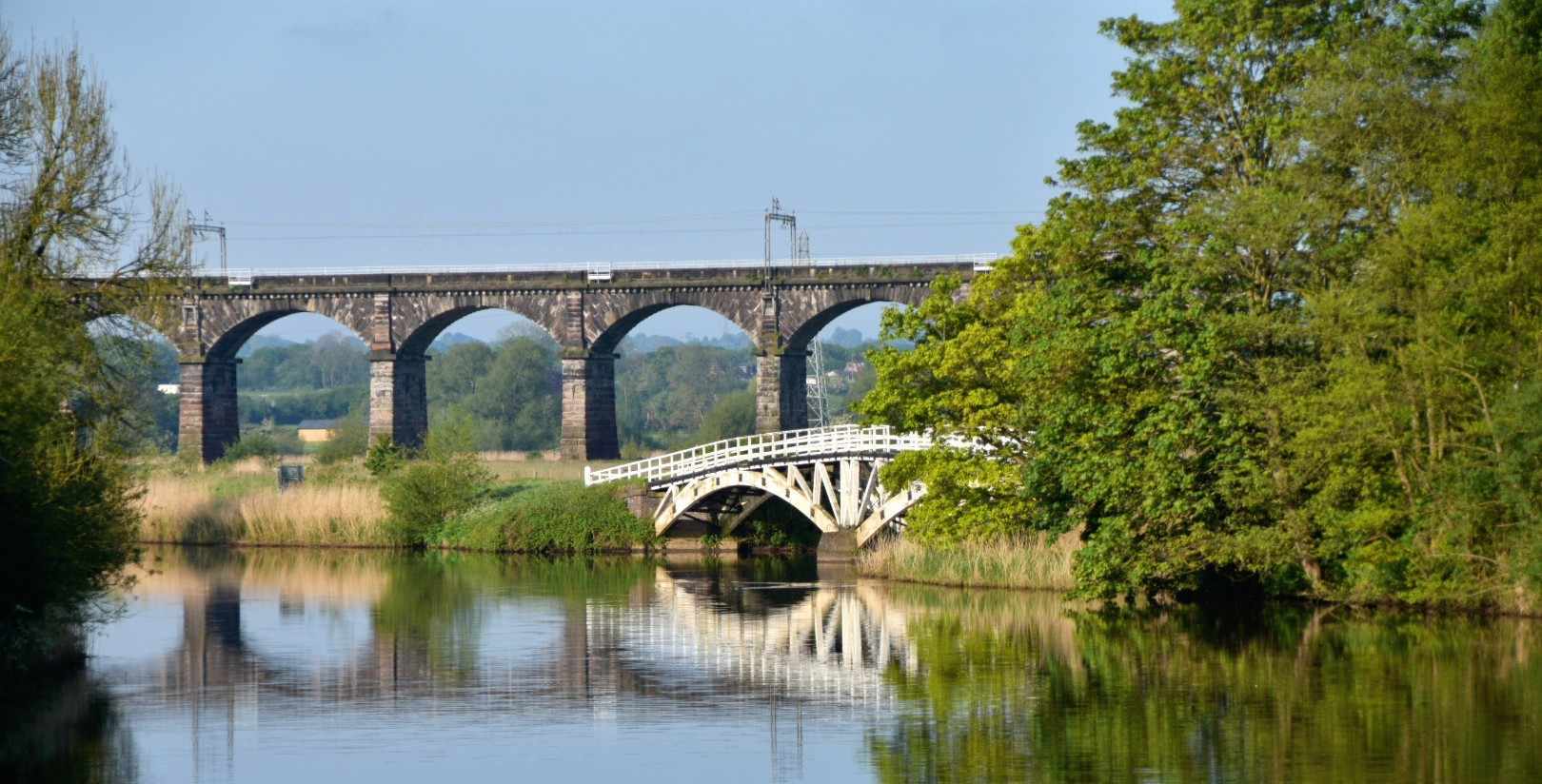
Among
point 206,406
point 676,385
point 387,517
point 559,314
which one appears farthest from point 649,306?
point 676,385

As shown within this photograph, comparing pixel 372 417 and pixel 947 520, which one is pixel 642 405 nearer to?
pixel 372 417

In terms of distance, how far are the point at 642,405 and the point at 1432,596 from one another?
138m

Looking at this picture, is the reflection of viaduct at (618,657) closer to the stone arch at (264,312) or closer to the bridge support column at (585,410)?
the bridge support column at (585,410)

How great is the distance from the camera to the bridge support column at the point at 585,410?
7050 cm

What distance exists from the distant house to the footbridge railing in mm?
61087

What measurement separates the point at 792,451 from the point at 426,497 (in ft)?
38.6

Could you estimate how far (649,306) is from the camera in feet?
232

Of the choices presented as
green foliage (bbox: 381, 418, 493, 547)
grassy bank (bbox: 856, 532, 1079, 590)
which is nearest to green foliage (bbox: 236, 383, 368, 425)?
green foliage (bbox: 381, 418, 493, 547)

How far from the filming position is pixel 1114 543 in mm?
35094

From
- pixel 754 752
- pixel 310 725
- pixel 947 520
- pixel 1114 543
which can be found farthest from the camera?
pixel 947 520

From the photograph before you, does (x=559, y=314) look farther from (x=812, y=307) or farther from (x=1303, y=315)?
(x=1303, y=315)

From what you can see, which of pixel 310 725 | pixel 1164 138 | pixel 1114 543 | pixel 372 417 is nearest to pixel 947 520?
pixel 1114 543

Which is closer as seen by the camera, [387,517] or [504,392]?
[387,517]

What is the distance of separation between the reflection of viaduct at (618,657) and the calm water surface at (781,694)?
0.10 metres
